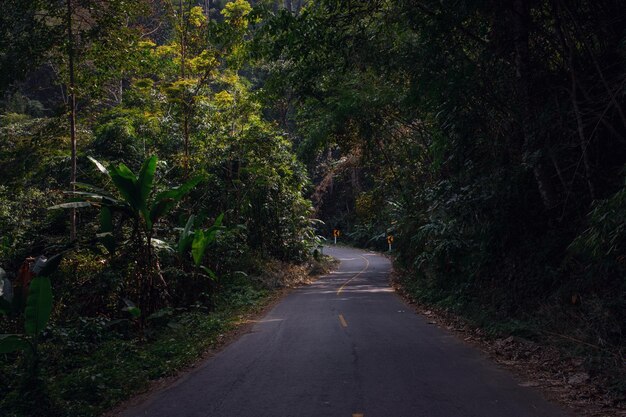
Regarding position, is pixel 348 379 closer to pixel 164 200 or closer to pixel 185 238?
pixel 164 200

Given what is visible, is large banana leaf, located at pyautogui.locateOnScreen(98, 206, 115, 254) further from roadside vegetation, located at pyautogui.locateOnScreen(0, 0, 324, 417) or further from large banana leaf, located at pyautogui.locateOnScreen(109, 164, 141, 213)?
A: large banana leaf, located at pyautogui.locateOnScreen(109, 164, 141, 213)

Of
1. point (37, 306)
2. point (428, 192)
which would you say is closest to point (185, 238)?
point (37, 306)

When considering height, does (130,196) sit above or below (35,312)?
above

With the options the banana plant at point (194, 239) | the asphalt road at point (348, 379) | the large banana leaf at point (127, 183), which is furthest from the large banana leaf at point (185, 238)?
the asphalt road at point (348, 379)

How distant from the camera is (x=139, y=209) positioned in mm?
10797

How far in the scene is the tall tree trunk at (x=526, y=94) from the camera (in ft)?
34.1

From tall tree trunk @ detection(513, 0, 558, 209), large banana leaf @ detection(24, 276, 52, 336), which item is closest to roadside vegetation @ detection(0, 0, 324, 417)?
large banana leaf @ detection(24, 276, 52, 336)

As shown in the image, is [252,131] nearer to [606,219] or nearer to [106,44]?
[106,44]

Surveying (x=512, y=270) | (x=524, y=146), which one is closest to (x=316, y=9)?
(x=524, y=146)

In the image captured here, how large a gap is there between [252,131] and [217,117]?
1.75 m

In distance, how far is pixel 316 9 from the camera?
43.9 feet

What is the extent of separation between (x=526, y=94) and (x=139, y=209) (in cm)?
Result: 799

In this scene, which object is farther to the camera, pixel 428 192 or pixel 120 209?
pixel 428 192

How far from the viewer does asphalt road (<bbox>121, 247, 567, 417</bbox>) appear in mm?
6156
